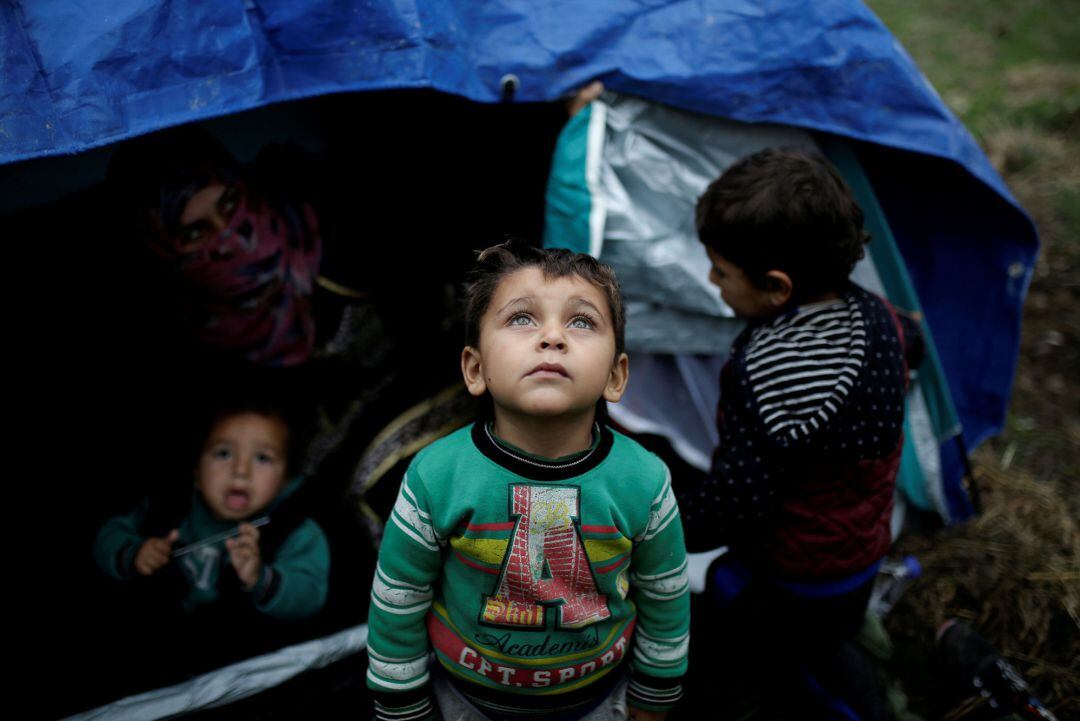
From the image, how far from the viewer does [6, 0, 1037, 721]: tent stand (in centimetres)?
135

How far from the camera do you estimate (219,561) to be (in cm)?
194

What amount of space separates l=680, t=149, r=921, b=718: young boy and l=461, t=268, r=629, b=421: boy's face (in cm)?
37

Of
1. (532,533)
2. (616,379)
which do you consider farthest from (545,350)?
(532,533)

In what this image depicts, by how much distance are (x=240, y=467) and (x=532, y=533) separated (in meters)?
1.05

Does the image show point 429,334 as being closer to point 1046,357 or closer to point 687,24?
point 687,24

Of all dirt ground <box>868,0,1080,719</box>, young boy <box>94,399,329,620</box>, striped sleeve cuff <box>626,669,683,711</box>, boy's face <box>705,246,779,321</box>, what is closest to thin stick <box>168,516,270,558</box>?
young boy <box>94,399,329,620</box>

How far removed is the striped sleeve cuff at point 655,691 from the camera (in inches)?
53.6

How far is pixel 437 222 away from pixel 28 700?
1533 mm

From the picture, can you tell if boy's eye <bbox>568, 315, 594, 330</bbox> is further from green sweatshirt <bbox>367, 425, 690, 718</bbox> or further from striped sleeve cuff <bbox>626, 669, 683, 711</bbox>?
striped sleeve cuff <bbox>626, 669, 683, 711</bbox>

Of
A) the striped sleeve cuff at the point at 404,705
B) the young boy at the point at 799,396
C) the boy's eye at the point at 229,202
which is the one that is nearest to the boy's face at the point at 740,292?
the young boy at the point at 799,396

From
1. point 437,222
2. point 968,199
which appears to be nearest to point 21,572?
point 437,222

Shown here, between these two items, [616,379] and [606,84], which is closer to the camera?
[616,379]

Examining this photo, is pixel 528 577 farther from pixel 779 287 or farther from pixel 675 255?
pixel 675 255

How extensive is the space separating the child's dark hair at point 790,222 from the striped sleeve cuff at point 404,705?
0.99 metres
